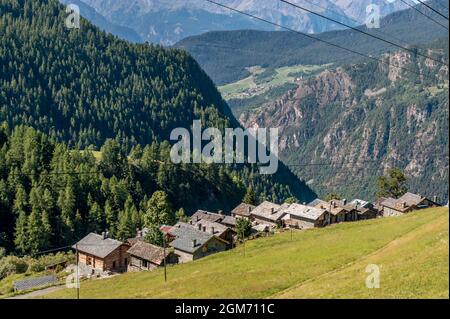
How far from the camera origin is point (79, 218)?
122438 millimetres

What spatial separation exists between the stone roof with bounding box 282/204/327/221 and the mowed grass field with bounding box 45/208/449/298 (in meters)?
38.5

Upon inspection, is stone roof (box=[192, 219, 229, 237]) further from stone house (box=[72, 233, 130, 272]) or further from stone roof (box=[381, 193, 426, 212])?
stone roof (box=[381, 193, 426, 212])

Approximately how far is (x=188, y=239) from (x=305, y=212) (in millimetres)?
33210

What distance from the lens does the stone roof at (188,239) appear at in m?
96.1

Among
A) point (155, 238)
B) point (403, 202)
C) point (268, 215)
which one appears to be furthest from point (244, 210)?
point (155, 238)

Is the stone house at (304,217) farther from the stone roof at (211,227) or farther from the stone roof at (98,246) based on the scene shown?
the stone roof at (98,246)

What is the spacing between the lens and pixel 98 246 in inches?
3856

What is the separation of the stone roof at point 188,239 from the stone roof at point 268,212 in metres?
28.5

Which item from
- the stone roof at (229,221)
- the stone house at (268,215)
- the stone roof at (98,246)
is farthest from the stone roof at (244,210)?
the stone roof at (98,246)

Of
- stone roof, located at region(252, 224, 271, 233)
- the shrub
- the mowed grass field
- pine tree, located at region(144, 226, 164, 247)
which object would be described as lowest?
the shrub

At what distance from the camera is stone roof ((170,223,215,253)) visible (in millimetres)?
96100

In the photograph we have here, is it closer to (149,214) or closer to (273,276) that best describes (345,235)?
(273,276)

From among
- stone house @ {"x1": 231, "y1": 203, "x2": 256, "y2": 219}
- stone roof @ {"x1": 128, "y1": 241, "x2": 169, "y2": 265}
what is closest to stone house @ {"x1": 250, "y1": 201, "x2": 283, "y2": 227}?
stone house @ {"x1": 231, "y1": 203, "x2": 256, "y2": 219}

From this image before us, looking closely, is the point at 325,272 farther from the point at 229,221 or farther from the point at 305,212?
the point at 229,221
